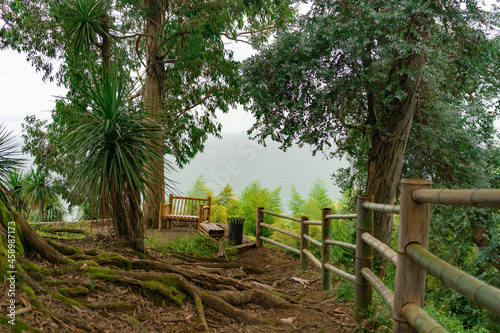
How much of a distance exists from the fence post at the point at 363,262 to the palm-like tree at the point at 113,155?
90.6 inches

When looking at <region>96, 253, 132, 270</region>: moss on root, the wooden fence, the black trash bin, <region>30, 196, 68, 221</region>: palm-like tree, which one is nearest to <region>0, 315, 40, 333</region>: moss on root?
<region>96, 253, 132, 270</region>: moss on root

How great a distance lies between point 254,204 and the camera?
11258 millimetres

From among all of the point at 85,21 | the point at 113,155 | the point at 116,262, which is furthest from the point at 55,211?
the point at 116,262

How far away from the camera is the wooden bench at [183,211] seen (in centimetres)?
959

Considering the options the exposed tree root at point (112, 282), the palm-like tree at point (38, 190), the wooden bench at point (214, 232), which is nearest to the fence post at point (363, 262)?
the exposed tree root at point (112, 282)

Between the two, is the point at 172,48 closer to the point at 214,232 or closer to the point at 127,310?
the point at 214,232

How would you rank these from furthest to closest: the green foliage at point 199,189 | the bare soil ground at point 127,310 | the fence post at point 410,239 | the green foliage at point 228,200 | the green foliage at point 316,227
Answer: the green foliage at point 199,189
the green foliage at point 228,200
the green foliage at point 316,227
the bare soil ground at point 127,310
the fence post at point 410,239

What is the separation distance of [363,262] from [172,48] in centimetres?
845

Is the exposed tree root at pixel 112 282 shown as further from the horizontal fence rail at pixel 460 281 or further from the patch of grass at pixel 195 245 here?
the patch of grass at pixel 195 245

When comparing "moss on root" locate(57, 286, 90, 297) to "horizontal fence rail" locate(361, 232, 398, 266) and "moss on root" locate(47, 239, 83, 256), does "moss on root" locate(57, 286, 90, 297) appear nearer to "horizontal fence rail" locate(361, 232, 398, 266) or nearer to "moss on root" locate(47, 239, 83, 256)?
"moss on root" locate(47, 239, 83, 256)

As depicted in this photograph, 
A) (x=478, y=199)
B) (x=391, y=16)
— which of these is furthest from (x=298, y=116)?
(x=478, y=199)

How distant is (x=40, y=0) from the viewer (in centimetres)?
1072

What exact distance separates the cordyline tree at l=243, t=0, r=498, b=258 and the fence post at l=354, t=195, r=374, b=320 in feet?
8.16

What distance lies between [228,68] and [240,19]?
5.66 feet
